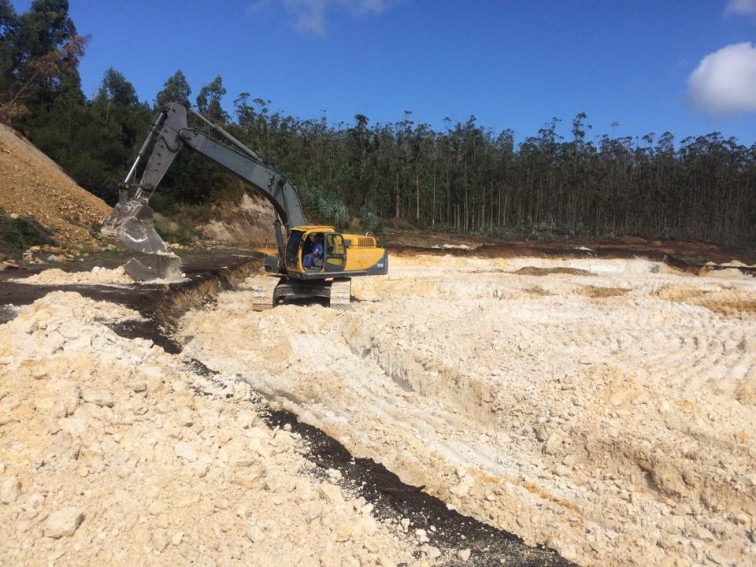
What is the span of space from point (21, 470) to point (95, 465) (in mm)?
544

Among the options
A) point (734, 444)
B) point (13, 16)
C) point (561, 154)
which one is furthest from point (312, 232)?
point (561, 154)

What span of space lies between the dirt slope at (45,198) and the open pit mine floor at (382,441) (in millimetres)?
8165

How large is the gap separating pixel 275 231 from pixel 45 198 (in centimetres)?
1115

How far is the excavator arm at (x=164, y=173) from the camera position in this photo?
12.2 metres

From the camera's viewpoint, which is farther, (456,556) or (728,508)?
(728,508)

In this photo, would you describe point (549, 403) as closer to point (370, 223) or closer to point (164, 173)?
point (164, 173)

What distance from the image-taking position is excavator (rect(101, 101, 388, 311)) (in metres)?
12.6

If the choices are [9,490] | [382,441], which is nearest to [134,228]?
[382,441]

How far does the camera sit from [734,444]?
6.11 m

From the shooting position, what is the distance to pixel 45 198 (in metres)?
19.7

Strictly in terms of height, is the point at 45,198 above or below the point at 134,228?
above

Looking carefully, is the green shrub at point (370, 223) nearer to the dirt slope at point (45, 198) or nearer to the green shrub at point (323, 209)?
the green shrub at point (323, 209)

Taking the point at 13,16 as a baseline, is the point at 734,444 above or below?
below

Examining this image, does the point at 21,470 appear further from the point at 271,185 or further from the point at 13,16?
the point at 13,16
